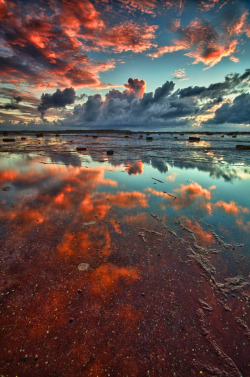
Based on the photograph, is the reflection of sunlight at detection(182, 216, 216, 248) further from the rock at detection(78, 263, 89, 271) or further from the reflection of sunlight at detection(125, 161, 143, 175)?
the reflection of sunlight at detection(125, 161, 143, 175)

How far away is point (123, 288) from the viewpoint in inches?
130

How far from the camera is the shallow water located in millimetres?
2299

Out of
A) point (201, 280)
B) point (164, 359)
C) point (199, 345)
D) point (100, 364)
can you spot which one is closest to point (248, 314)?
point (201, 280)

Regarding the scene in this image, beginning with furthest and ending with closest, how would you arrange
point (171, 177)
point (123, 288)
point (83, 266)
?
point (171, 177) < point (83, 266) < point (123, 288)

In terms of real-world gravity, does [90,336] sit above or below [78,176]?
below

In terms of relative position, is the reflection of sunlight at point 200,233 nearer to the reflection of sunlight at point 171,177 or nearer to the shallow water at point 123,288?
the shallow water at point 123,288

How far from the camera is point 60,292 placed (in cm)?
318

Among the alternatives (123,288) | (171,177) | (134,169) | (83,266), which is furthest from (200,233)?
(134,169)

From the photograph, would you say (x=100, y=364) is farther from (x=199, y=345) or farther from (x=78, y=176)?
(x=78, y=176)

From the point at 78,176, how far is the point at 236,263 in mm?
9217

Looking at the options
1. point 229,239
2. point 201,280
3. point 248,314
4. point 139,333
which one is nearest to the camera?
point 139,333

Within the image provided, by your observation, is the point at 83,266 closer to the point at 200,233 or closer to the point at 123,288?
the point at 123,288

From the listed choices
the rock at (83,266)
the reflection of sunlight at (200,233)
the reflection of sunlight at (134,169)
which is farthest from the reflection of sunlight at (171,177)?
the rock at (83,266)

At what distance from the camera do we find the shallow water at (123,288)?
7.54 feet
